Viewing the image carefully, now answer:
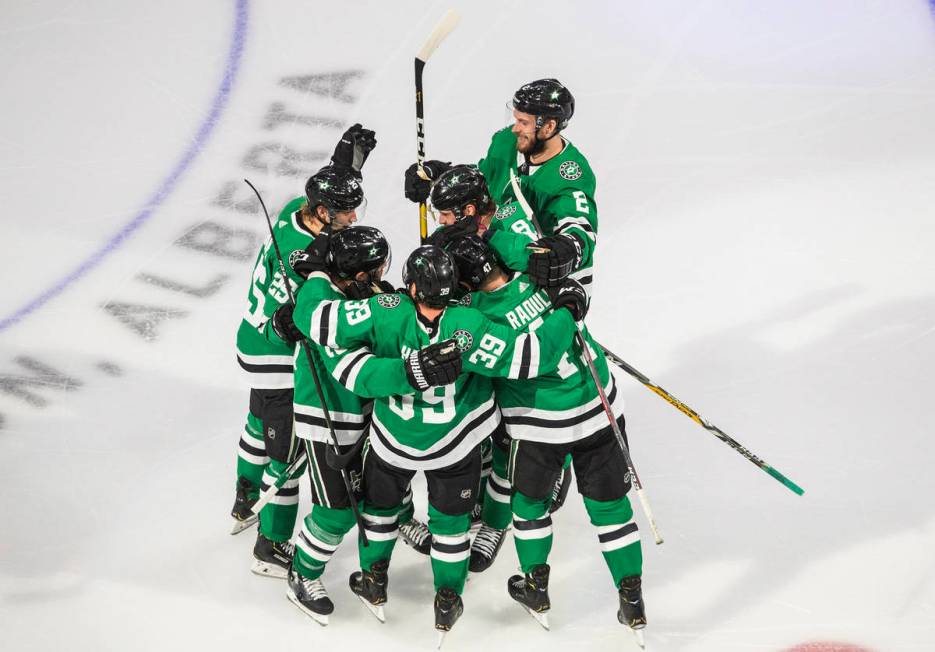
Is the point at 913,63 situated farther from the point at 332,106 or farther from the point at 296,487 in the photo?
the point at 296,487

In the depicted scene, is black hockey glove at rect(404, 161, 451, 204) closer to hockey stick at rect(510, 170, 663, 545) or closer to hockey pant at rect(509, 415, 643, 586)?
hockey stick at rect(510, 170, 663, 545)

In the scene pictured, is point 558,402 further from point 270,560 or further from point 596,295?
point 596,295

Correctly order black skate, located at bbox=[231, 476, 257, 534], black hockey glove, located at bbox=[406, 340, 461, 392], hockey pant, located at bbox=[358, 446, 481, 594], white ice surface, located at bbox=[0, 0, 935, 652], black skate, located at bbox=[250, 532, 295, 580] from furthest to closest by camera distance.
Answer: black skate, located at bbox=[231, 476, 257, 534] → black skate, located at bbox=[250, 532, 295, 580] → white ice surface, located at bbox=[0, 0, 935, 652] → hockey pant, located at bbox=[358, 446, 481, 594] → black hockey glove, located at bbox=[406, 340, 461, 392]

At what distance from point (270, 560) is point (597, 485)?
1.30m

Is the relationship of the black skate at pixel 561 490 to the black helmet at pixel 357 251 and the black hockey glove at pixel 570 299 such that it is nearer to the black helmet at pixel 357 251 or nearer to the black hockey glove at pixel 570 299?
the black hockey glove at pixel 570 299

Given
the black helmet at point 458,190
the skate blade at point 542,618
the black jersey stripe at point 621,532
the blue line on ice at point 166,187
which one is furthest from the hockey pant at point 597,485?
the blue line on ice at point 166,187

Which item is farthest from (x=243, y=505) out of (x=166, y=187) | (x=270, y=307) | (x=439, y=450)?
(x=166, y=187)

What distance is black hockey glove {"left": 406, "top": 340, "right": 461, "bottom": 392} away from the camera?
311 cm

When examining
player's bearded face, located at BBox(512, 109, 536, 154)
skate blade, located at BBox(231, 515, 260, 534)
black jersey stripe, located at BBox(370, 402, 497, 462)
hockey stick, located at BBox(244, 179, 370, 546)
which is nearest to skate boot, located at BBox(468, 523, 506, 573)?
hockey stick, located at BBox(244, 179, 370, 546)

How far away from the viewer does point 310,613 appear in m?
3.89

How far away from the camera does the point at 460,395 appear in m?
3.49

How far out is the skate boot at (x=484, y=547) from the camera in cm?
412

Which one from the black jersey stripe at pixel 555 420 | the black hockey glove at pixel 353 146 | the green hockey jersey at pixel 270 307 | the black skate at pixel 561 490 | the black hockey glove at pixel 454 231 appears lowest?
the black skate at pixel 561 490

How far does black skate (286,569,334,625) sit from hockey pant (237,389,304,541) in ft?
0.86
